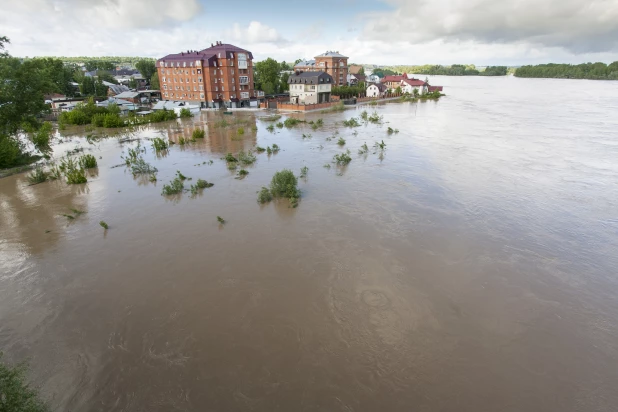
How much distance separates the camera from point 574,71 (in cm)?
14475

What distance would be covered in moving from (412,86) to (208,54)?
48426 millimetres

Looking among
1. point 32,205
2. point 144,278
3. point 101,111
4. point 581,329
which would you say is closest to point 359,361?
point 581,329

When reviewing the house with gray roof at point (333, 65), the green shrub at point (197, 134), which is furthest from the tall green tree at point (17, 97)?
the house with gray roof at point (333, 65)

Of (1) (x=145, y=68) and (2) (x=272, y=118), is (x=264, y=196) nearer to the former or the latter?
(2) (x=272, y=118)

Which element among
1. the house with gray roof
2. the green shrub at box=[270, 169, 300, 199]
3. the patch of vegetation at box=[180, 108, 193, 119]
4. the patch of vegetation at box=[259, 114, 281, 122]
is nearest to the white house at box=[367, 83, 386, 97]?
the house with gray roof

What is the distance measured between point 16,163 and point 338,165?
77.5ft

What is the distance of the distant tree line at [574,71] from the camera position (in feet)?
429

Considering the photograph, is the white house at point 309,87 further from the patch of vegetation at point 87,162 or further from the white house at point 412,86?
the patch of vegetation at point 87,162

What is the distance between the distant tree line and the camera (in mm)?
130750

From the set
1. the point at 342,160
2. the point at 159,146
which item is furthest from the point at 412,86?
the point at 159,146

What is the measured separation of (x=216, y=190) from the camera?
63.3ft

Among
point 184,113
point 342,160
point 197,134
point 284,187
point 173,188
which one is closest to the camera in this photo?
point 284,187

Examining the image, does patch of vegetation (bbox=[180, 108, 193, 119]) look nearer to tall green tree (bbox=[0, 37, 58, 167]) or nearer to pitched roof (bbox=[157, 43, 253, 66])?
pitched roof (bbox=[157, 43, 253, 66])

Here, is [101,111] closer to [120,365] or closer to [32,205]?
[32,205]
